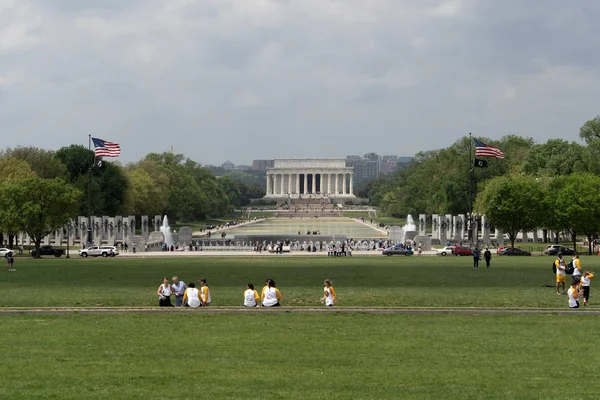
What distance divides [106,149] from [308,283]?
41.5 meters

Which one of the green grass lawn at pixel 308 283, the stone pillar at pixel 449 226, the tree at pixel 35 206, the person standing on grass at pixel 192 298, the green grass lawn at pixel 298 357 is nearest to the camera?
the green grass lawn at pixel 298 357

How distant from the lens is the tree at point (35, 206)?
6662 cm

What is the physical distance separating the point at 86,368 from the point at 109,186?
88.8 metres

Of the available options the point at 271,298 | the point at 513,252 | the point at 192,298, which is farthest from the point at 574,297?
the point at 513,252

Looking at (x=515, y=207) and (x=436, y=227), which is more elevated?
(x=515, y=207)

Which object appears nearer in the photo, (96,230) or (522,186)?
(522,186)

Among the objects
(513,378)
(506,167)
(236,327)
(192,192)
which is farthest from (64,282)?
(192,192)

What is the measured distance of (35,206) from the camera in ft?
218

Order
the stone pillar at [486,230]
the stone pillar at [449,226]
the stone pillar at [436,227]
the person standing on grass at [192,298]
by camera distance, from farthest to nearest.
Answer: the stone pillar at [436,227] → the stone pillar at [449,226] → the stone pillar at [486,230] → the person standing on grass at [192,298]

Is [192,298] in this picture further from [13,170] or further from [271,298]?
[13,170]

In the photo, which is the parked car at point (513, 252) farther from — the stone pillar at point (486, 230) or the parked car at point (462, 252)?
the stone pillar at point (486, 230)

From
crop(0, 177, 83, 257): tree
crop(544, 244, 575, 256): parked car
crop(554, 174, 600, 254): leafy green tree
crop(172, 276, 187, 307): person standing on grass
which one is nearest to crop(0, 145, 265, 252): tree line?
crop(0, 177, 83, 257): tree

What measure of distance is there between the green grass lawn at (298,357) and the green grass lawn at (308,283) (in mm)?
4191

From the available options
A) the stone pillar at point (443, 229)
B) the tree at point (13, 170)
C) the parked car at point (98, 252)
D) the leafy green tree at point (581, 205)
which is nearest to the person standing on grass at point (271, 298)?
the parked car at point (98, 252)
